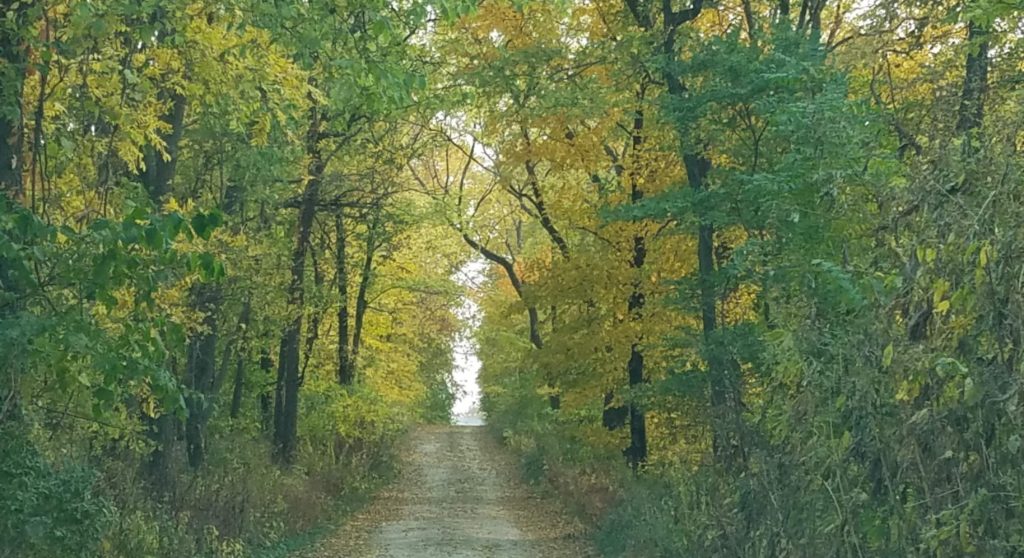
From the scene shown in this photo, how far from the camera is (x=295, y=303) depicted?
20.6m

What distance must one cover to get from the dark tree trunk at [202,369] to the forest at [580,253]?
0.11 m

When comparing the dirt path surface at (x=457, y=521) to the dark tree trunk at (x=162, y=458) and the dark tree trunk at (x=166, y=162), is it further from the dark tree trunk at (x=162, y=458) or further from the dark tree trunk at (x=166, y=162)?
the dark tree trunk at (x=166, y=162)

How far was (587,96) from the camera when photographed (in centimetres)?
1770

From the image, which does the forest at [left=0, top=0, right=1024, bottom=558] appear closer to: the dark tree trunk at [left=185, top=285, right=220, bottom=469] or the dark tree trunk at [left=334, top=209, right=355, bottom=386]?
the dark tree trunk at [left=185, top=285, right=220, bottom=469]

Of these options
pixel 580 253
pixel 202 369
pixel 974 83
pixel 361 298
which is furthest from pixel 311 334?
pixel 974 83

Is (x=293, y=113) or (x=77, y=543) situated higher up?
(x=293, y=113)

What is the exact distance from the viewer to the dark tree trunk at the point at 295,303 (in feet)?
68.5

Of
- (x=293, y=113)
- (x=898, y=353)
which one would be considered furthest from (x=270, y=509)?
(x=898, y=353)

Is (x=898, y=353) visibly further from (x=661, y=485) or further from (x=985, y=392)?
(x=661, y=485)

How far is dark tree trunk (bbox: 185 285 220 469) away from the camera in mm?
17219

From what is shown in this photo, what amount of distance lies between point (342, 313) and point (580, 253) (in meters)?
12.8

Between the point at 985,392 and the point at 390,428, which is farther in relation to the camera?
the point at 390,428

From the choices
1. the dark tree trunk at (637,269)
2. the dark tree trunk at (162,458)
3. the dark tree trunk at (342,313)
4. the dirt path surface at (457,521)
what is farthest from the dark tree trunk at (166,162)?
the dark tree trunk at (342,313)

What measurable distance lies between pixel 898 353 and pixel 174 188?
13946 millimetres
